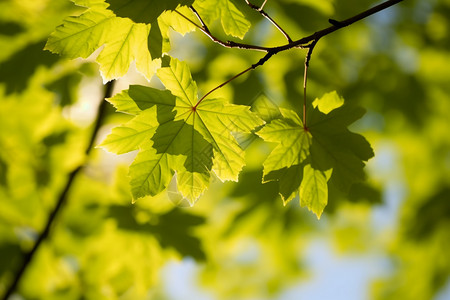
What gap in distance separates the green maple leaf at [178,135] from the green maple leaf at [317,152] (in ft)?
0.49

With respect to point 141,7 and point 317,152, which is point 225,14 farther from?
point 317,152

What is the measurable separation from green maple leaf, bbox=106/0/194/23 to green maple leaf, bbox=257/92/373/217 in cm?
57

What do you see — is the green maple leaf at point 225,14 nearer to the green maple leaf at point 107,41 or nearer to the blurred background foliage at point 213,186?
the green maple leaf at point 107,41

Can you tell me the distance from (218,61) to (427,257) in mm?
3543

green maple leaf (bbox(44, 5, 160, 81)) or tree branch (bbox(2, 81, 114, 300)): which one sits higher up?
green maple leaf (bbox(44, 5, 160, 81))

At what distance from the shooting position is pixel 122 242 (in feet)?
11.3

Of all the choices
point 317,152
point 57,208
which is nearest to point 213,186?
point 57,208

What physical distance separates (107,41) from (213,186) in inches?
133

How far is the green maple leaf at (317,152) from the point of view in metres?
1.63

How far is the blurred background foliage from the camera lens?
10.4 ft

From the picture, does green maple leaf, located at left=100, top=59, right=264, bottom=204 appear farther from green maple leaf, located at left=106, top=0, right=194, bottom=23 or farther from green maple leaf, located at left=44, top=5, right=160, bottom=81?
green maple leaf, located at left=106, top=0, right=194, bottom=23

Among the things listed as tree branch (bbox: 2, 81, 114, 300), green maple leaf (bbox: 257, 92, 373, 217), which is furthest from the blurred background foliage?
green maple leaf (bbox: 257, 92, 373, 217)

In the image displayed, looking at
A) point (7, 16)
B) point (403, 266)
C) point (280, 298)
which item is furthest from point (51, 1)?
point (403, 266)

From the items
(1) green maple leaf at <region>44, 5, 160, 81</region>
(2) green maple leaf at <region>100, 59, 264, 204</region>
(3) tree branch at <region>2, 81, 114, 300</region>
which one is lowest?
(3) tree branch at <region>2, 81, 114, 300</region>
